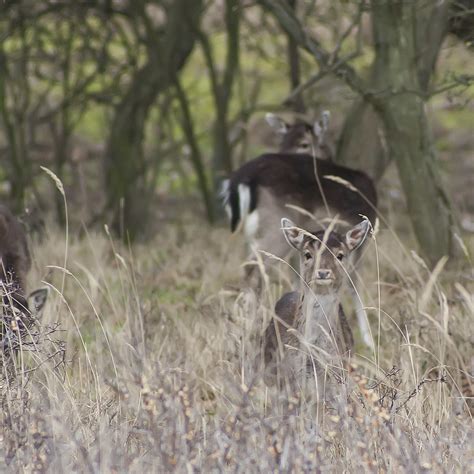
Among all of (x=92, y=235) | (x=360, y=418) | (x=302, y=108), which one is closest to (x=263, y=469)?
(x=360, y=418)

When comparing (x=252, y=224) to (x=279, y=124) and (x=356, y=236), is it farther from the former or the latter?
(x=356, y=236)

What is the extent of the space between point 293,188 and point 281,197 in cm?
11

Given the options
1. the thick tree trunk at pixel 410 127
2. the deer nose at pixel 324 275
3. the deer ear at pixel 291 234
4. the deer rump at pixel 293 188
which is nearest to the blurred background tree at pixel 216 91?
the thick tree trunk at pixel 410 127

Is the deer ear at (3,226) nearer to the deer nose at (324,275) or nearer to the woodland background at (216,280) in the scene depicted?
the woodland background at (216,280)

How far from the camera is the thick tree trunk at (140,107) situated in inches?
487

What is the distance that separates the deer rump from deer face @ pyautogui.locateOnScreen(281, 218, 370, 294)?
217cm

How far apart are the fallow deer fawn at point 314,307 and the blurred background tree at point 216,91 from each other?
143 centimetres

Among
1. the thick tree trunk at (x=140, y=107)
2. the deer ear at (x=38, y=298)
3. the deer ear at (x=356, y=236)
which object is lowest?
the thick tree trunk at (x=140, y=107)

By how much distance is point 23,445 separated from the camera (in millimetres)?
4504

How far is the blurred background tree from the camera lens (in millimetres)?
8555

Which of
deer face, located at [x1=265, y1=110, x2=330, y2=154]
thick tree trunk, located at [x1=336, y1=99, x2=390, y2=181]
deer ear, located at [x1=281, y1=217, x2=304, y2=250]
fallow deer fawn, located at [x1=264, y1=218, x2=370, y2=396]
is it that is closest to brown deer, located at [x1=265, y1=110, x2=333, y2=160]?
deer face, located at [x1=265, y1=110, x2=330, y2=154]

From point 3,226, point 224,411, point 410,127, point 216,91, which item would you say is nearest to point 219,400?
point 224,411

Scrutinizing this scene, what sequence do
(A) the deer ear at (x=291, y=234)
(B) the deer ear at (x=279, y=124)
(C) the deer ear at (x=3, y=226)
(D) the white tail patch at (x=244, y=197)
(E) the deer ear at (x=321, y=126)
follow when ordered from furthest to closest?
(B) the deer ear at (x=279, y=124) → (E) the deer ear at (x=321, y=126) → (D) the white tail patch at (x=244, y=197) → (C) the deer ear at (x=3, y=226) → (A) the deer ear at (x=291, y=234)

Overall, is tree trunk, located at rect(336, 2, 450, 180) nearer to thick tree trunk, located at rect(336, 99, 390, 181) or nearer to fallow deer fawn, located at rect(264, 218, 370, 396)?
thick tree trunk, located at rect(336, 99, 390, 181)
